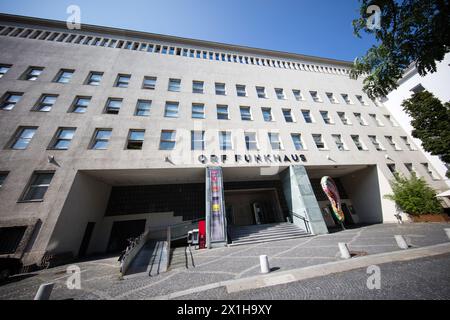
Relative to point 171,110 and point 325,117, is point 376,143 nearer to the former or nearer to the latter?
point 325,117

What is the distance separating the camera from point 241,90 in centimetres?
1717

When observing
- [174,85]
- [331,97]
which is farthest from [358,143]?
[174,85]

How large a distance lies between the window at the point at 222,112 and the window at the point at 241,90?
2797 mm

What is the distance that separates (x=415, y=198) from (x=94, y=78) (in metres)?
29.8

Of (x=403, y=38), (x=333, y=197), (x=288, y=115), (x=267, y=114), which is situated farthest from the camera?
(x=288, y=115)

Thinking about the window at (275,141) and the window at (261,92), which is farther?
the window at (261,92)

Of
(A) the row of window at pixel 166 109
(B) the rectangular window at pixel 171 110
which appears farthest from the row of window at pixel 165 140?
(A) the row of window at pixel 166 109

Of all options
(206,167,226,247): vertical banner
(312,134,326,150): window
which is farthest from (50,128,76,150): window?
(312,134,326,150): window

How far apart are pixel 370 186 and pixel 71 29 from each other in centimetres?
3609

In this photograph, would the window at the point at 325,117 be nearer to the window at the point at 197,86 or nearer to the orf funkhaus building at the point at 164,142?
the orf funkhaus building at the point at 164,142

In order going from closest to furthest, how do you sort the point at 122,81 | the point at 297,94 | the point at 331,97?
the point at 122,81
the point at 297,94
the point at 331,97

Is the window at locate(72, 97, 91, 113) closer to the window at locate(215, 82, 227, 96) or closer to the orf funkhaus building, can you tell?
the orf funkhaus building

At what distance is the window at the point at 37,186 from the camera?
9125mm

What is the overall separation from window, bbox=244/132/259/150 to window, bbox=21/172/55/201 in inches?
548
